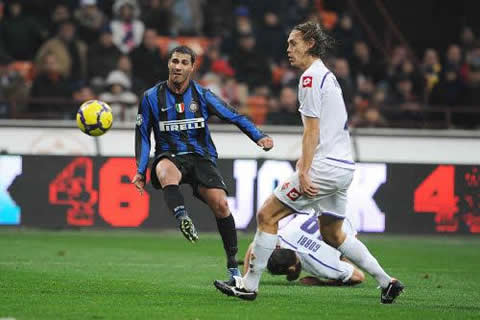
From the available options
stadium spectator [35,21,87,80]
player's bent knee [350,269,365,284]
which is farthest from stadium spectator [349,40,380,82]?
player's bent knee [350,269,365,284]

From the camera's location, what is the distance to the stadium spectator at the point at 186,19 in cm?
2242

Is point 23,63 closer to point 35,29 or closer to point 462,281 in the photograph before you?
point 35,29

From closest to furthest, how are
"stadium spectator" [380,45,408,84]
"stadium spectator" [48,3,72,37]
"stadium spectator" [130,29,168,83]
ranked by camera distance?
"stadium spectator" [130,29,168,83], "stadium spectator" [48,3,72,37], "stadium spectator" [380,45,408,84]

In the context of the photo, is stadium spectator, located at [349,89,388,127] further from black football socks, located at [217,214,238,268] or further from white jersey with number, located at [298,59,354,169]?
white jersey with number, located at [298,59,354,169]

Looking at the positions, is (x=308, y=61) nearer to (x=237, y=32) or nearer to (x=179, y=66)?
(x=179, y=66)

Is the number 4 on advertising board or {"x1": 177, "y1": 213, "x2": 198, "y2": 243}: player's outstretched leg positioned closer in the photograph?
{"x1": 177, "y1": 213, "x2": 198, "y2": 243}: player's outstretched leg

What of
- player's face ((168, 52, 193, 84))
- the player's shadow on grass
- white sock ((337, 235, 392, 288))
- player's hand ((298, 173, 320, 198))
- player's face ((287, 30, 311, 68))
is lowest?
the player's shadow on grass

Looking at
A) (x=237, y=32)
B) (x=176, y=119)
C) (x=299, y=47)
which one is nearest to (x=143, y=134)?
(x=176, y=119)

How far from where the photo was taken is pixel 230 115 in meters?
10.6

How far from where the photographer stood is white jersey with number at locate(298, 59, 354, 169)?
920 cm

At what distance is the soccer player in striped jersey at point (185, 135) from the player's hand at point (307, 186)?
4.53 ft

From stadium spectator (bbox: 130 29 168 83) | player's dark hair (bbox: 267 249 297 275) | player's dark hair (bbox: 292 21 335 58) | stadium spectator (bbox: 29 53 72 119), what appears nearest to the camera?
player's dark hair (bbox: 292 21 335 58)

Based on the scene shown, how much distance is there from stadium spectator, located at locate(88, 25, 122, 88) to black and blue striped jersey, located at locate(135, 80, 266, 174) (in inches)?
394

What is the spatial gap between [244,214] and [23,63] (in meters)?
5.75
